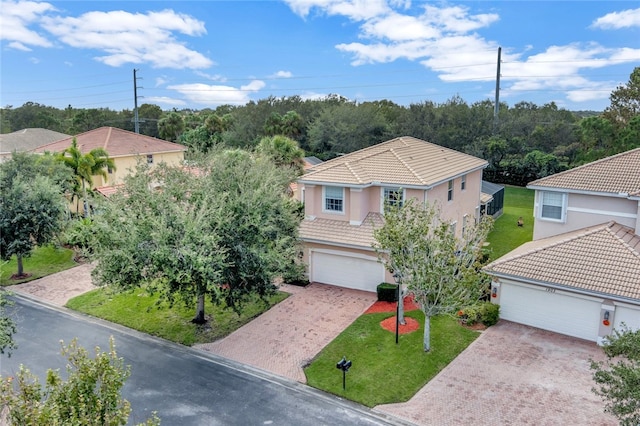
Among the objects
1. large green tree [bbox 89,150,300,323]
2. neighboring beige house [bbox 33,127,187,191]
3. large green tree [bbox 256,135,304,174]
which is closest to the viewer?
large green tree [bbox 89,150,300,323]

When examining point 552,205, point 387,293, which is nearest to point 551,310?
point 552,205

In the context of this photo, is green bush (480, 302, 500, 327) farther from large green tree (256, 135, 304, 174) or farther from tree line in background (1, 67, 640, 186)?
tree line in background (1, 67, 640, 186)

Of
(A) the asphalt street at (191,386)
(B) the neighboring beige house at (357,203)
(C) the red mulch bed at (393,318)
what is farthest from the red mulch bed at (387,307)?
(A) the asphalt street at (191,386)

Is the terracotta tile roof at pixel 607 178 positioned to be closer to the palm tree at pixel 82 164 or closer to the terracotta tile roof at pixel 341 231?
the terracotta tile roof at pixel 341 231

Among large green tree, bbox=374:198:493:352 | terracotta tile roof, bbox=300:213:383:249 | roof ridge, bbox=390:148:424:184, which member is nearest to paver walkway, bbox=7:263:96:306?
terracotta tile roof, bbox=300:213:383:249

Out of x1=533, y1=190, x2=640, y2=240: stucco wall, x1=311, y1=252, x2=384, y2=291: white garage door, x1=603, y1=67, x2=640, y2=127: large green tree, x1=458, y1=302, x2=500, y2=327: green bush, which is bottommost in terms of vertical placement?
x1=458, y1=302, x2=500, y2=327: green bush
